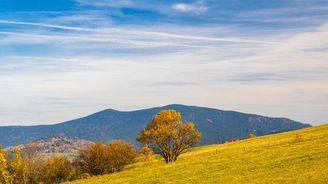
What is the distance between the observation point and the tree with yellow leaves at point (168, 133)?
9625 centimetres

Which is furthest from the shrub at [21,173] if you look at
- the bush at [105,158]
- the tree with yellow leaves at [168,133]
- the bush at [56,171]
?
the tree with yellow leaves at [168,133]

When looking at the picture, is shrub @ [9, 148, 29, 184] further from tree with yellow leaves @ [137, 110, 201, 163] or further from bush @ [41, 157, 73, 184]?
tree with yellow leaves @ [137, 110, 201, 163]

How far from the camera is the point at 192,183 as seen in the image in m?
51.8

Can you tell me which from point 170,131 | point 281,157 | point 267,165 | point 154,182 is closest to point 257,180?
point 267,165

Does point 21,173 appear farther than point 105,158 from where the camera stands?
No

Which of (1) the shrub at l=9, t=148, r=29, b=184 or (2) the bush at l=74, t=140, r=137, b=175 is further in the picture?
(2) the bush at l=74, t=140, r=137, b=175

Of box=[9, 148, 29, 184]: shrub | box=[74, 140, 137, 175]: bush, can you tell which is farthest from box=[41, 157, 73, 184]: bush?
box=[9, 148, 29, 184]: shrub

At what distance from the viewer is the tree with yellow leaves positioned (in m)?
96.2

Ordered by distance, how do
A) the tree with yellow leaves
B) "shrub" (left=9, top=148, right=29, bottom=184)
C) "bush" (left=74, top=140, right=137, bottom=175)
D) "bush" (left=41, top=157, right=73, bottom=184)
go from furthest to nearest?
"bush" (left=41, top=157, right=73, bottom=184), "bush" (left=74, top=140, right=137, bottom=175), "shrub" (left=9, top=148, right=29, bottom=184), the tree with yellow leaves

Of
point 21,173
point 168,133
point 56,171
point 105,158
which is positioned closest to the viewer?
point 168,133

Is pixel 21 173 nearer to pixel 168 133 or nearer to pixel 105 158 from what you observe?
pixel 105 158

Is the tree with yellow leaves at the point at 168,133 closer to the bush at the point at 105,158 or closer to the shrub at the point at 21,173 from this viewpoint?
the bush at the point at 105,158

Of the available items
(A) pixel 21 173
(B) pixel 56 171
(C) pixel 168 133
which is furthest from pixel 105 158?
(C) pixel 168 133

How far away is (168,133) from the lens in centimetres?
9594
